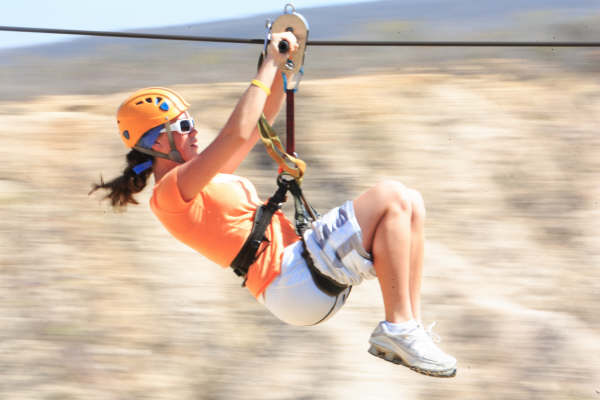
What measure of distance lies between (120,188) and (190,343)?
7.73 ft

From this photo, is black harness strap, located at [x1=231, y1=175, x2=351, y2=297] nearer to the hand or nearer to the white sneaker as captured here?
the white sneaker

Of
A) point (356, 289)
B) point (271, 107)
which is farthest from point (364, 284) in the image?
point (271, 107)

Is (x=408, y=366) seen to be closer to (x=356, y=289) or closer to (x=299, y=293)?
(x=299, y=293)

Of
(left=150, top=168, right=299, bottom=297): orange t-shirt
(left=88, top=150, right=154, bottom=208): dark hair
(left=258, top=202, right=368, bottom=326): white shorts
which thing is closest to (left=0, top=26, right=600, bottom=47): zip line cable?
(left=88, top=150, right=154, bottom=208): dark hair

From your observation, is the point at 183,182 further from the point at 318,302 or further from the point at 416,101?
the point at 416,101

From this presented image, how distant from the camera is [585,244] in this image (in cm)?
627

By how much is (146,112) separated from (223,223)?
0.59 meters

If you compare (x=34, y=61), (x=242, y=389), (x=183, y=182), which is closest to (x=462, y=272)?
(x=242, y=389)

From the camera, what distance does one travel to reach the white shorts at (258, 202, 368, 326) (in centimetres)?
294

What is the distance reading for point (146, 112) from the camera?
3098 millimetres

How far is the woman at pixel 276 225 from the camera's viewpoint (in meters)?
2.74

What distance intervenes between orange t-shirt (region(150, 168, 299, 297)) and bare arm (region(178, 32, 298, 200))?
0.45ft

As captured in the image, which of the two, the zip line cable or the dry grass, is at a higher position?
the zip line cable

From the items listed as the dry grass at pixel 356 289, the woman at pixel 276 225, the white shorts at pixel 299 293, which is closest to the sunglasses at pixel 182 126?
the woman at pixel 276 225
